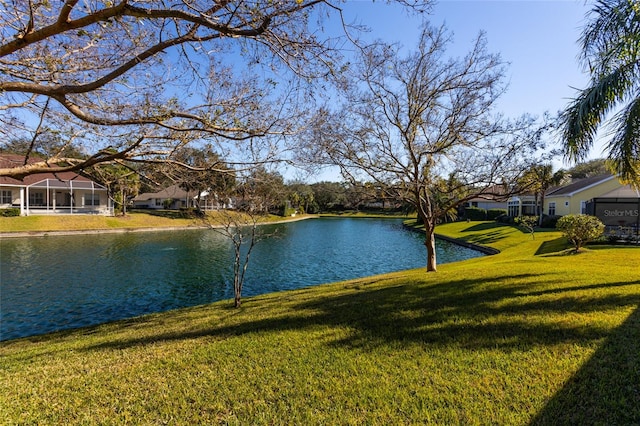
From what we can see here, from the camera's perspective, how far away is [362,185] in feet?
33.9

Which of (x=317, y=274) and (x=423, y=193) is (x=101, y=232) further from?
(x=423, y=193)

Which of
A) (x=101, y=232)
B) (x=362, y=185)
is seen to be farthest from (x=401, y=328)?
(x=101, y=232)

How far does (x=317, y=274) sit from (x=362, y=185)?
7.15m

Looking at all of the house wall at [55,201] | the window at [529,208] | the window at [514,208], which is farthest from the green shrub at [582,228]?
the house wall at [55,201]

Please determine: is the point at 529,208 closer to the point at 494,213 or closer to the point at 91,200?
the point at 494,213

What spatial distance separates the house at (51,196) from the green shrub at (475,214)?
41.3 metres

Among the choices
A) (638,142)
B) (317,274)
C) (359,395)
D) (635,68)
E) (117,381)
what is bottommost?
(317,274)

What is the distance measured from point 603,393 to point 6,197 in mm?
44766

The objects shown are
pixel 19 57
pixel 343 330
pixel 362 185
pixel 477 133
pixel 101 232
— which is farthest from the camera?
pixel 101 232

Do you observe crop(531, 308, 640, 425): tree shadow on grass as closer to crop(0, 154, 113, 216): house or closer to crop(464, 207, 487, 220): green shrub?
crop(0, 154, 113, 216): house

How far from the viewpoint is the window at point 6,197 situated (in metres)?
32.2

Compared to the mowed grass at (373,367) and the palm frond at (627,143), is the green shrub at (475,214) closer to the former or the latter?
the palm frond at (627,143)

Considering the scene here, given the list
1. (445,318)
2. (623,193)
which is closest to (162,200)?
(445,318)

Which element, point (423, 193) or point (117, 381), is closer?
point (117, 381)
